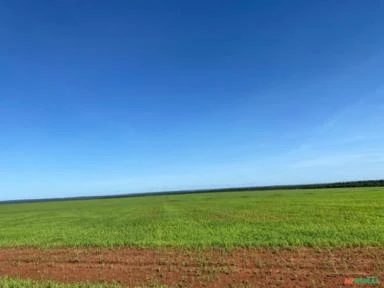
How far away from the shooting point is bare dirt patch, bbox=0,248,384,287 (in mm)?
11453

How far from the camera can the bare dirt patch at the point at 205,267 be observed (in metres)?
11.5

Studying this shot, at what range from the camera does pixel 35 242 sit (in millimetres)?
21828

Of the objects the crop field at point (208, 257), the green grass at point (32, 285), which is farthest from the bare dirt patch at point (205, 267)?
the green grass at point (32, 285)

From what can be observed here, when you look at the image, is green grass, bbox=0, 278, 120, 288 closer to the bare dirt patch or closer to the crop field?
the crop field

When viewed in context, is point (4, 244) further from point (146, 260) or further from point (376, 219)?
point (376, 219)

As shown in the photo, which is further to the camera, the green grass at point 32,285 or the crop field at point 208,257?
the crop field at point 208,257

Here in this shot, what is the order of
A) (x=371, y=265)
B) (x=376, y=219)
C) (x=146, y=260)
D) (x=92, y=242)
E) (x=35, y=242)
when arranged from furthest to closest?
1. (x=376, y=219)
2. (x=35, y=242)
3. (x=92, y=242)
4. (x=146, y=260)
5. (x=371, y=265)

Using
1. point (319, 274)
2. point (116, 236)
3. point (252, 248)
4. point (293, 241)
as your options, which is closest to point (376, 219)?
point (293, 241)

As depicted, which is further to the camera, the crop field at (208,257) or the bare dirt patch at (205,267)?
the crop field at (208,257)

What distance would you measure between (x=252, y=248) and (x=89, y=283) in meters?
7.44

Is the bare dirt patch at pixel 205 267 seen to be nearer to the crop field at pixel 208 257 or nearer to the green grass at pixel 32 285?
the crop field at pixel 208 257

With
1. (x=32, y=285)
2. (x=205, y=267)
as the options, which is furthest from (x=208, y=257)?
(x=32, y=285)

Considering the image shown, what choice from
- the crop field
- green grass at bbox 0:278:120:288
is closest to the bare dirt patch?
the crop field

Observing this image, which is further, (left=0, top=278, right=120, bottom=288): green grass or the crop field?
the crop field
